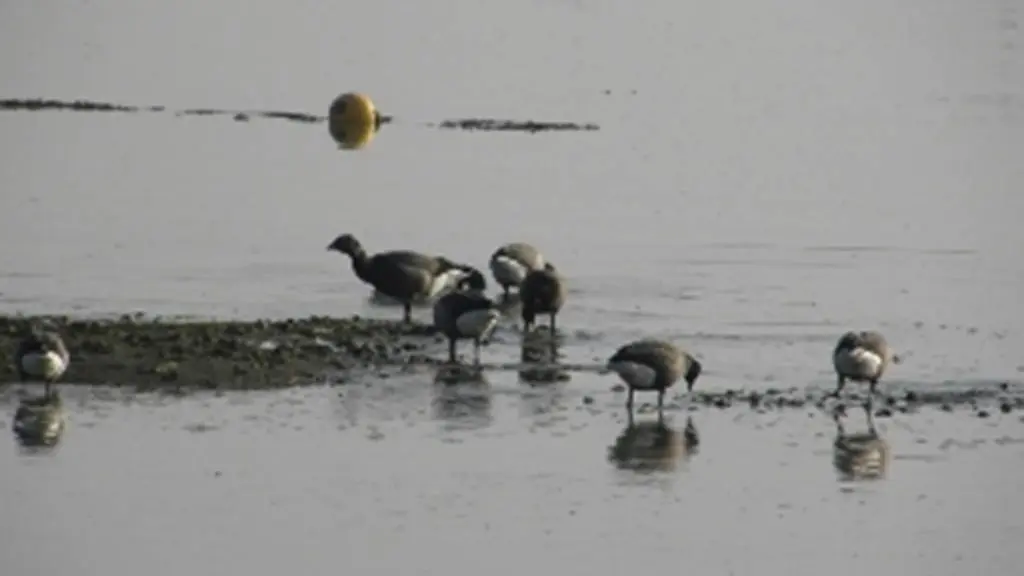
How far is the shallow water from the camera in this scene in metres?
19.5

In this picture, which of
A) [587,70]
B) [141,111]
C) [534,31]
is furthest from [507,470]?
[534,31]

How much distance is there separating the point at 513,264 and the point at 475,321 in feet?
14.2

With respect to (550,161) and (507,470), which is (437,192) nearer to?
(550,161)

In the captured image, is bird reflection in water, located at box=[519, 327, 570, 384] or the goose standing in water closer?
the goose standing in water

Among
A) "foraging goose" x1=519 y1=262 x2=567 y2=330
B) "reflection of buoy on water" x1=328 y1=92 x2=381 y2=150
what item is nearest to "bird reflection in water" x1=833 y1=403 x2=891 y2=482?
"foraging goose" x1=519 y1=262 x2=567 y2=330

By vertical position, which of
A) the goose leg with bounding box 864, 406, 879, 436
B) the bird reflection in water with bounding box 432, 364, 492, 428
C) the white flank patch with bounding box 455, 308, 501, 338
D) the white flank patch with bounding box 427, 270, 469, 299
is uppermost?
the white flank patch with bounding box 455, 308, 501, 338

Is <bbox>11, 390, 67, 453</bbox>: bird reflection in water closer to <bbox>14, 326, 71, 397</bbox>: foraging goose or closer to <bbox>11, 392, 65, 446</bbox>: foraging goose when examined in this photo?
<bbox>11, 392, 65, 446</bbox>: foraging goose

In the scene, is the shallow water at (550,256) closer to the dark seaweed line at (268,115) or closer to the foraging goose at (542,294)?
the foraging goose at (542,294)

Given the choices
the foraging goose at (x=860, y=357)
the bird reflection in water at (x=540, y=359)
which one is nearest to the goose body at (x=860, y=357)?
the foraging goose at (x=860, y=357)

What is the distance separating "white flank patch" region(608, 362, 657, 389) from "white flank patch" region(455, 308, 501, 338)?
94.7 inches

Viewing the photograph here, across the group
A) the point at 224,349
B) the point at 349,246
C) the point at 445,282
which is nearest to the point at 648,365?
the point at 224,349

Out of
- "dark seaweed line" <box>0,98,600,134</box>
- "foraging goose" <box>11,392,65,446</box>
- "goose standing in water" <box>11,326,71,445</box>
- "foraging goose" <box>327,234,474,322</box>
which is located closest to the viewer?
"foraging goose" <box>11,392,65,446</box>

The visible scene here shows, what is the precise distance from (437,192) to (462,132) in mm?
9316

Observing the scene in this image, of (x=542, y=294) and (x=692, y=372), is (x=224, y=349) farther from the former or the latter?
(x=692, y=372)
